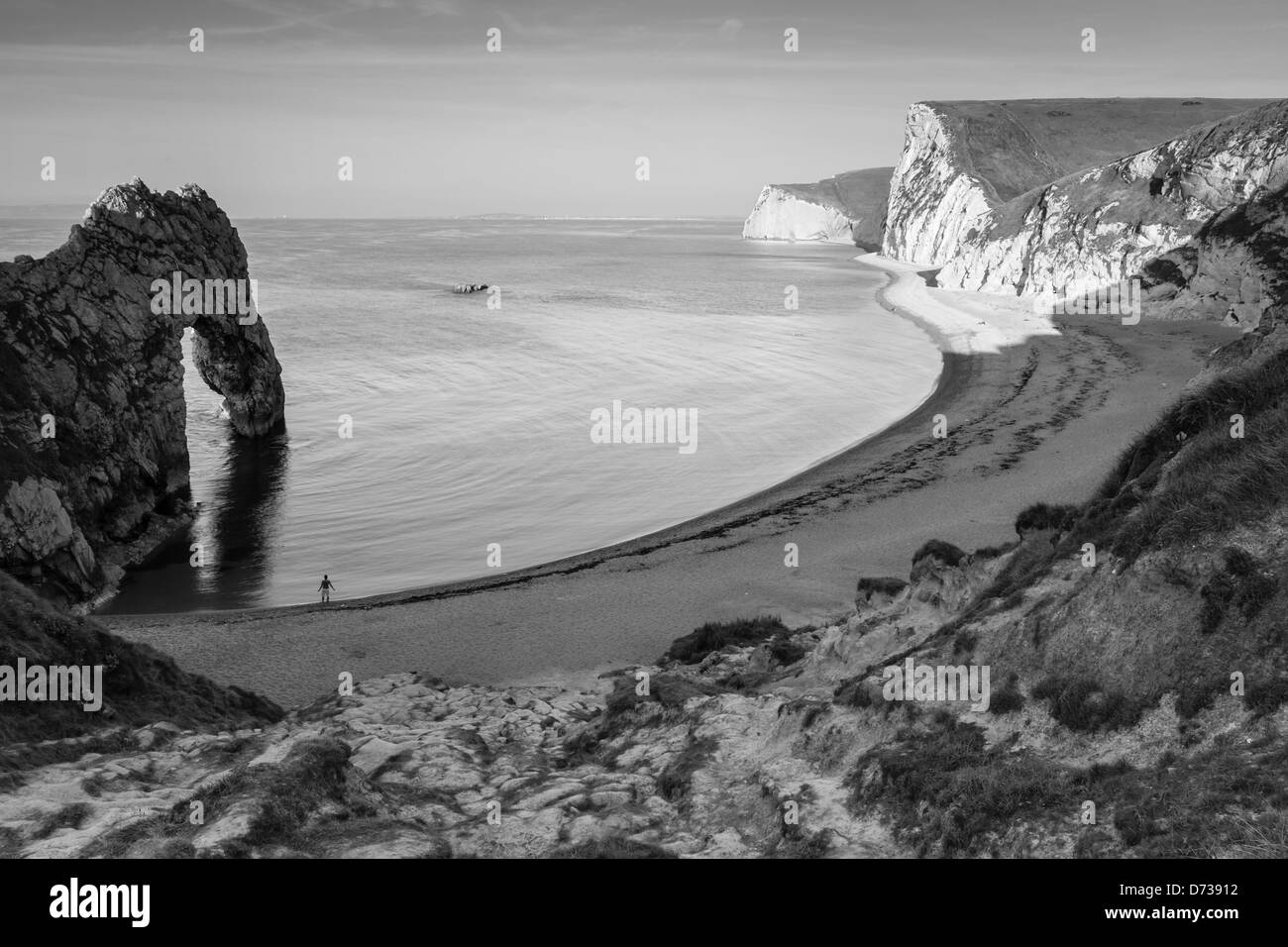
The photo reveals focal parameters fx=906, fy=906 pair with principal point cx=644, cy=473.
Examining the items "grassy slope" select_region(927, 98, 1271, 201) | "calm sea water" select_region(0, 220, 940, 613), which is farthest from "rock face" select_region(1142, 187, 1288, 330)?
"grassy slope" select_region(927, 98, 1271, 201)

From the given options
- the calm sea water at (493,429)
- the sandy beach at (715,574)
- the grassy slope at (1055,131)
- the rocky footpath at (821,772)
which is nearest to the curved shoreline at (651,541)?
the sandy beach at (715,574)

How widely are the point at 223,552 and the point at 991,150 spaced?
5179 inches

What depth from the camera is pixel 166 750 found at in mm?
15367

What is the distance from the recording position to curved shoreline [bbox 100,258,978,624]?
27938 millimetres

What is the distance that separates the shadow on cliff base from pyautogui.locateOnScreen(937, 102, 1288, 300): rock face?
64729 millimetres

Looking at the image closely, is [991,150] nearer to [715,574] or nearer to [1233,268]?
[1233,268]

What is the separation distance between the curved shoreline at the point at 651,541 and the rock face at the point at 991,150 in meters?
83.2

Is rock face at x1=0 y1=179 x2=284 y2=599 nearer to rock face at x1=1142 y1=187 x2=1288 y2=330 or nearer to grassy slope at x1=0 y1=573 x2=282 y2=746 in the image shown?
grassy slope at x1=0 y1=573 x2=282 y2=746

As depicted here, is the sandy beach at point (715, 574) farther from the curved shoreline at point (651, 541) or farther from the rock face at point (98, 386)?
the rock face at point (98, 386)

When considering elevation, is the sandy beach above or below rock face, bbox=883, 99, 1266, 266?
below

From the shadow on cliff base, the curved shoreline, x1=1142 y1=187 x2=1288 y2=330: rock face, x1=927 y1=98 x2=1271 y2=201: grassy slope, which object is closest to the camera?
the curved shoreline

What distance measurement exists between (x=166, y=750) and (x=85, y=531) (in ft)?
66.7
